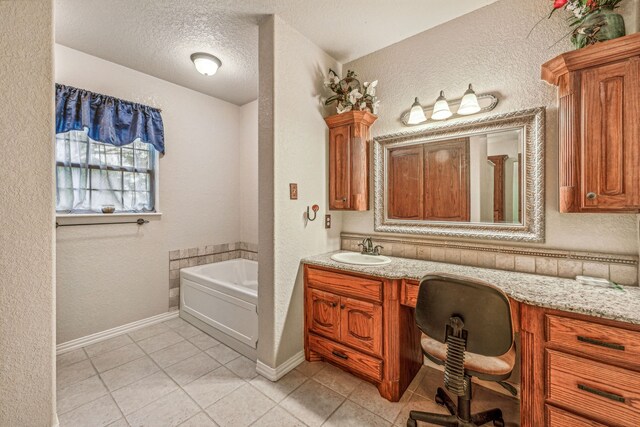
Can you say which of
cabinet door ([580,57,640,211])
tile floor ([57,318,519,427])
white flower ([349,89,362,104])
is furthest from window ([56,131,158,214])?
cabinet door ([580,57,640,211])

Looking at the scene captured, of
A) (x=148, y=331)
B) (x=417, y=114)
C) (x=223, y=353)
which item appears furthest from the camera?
(x=148, y=331)

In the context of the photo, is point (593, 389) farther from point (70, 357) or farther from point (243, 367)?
point (70, 357)

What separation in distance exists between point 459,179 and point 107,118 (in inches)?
128

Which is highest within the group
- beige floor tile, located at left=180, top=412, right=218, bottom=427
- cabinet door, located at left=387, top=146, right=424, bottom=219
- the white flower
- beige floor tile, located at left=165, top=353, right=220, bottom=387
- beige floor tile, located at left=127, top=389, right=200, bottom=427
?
the white flower

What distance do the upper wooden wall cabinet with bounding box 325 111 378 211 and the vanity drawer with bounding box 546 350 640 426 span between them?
1588 millimetres

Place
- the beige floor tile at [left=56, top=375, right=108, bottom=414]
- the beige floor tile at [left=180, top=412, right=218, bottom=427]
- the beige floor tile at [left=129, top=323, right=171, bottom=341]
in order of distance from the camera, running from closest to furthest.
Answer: the beige floor tile at [left=180, top=412, right=218, bottom=427] < the beige floor tile at [left=56, top=375, right=108, bottom=414] < the beige floor tile at [left=129, top=323, right=171, bottom=341]

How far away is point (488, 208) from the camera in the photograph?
1.95m

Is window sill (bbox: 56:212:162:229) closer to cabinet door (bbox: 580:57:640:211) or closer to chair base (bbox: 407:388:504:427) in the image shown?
chair base (bbox: 407:388:504:427)

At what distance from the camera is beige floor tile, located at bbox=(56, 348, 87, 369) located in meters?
2.18

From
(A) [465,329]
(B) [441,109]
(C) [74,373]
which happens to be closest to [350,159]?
(B) [441,109]

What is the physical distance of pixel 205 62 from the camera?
2475 mm

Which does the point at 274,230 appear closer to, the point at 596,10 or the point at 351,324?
the point at 351,324

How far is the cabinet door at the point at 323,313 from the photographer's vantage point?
6.65 feet

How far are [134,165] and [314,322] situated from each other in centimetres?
252
